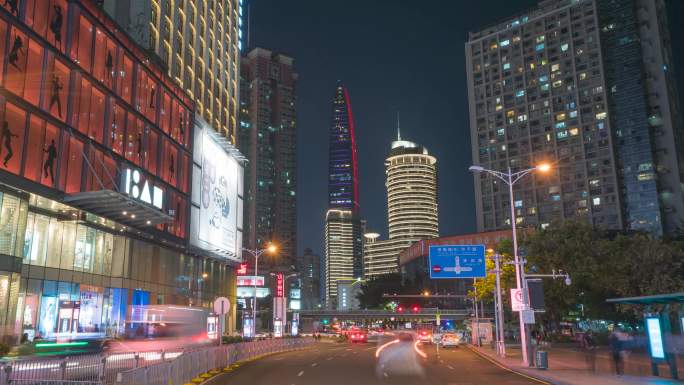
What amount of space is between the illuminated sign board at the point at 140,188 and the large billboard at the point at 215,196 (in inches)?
416

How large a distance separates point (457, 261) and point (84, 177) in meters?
27.7

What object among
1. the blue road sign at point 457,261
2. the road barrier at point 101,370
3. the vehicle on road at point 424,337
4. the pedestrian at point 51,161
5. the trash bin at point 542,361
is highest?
the pedestrian at point 51,161

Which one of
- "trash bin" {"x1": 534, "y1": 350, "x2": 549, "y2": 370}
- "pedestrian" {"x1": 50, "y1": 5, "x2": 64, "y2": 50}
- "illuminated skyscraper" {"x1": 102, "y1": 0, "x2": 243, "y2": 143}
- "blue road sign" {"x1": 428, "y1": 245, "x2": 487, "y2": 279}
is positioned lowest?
"trash bin" {"x1": 534, "y1": 350, "x2": 549, "y2": 370}

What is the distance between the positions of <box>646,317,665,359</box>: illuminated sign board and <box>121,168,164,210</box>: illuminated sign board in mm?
35087

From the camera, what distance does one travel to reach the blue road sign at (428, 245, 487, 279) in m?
40.8

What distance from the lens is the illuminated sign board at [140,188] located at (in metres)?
45.4

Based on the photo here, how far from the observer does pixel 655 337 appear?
886 inches

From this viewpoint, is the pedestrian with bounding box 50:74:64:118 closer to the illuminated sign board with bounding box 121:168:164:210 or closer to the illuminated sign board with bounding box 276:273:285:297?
the illuminated sign board with bounding box 121:168:164:210

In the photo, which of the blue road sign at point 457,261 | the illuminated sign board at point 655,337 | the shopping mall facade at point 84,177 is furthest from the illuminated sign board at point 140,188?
the illuminated sign board at point 655,337

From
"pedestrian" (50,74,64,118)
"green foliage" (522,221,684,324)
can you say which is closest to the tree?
"green foliage" (522,221,684,324)

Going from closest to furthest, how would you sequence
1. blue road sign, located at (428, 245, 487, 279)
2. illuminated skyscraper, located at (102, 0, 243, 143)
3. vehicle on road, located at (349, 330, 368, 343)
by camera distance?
blue road sign, located at (428, 245, 487, 279) < illuminated skyscraper, located at (102, 0, 243, 143) < vehicle on road, located at (349, 330, 368, 343)

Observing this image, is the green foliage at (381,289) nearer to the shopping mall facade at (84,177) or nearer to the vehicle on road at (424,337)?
the vehicle on road at (424,337)

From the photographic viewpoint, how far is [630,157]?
504 feet

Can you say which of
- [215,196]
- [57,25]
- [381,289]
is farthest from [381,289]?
[57,25]
